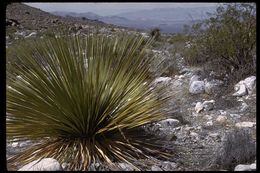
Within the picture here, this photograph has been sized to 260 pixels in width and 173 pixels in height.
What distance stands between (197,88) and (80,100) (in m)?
3.33

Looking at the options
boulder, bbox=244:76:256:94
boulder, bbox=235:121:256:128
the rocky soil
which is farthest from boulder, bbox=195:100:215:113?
boulder, bbox=235:121:256:128

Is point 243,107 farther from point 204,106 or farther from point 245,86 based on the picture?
point 245,86

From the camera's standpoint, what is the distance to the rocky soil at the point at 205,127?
4.26 meters

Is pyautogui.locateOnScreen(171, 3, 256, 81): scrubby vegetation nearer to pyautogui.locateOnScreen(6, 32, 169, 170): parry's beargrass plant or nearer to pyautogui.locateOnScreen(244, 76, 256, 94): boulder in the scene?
pyautogui.locateOnScreen(244, 76, 256, 94): boulder

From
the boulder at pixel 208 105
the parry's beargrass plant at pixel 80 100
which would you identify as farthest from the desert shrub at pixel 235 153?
the boulder at pixel 208 105

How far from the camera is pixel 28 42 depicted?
461 cm

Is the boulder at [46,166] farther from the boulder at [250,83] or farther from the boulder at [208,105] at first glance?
the boulder at [250,83]

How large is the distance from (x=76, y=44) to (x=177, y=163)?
1.45 m

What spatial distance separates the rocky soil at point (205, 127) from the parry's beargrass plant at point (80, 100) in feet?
0.77

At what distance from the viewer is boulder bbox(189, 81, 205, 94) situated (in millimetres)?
7272

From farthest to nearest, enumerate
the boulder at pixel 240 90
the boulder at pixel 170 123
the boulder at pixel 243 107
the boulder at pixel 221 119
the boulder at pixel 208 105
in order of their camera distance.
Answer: the boulder at pixel 240 90, the boulder at pixel 208 105, the boulder at pixel 243 107, the boulder at pixel 221 119, the boulder at pixel 170 123

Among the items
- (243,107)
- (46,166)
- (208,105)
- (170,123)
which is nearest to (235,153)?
(170,123)

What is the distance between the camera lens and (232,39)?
313 inches
